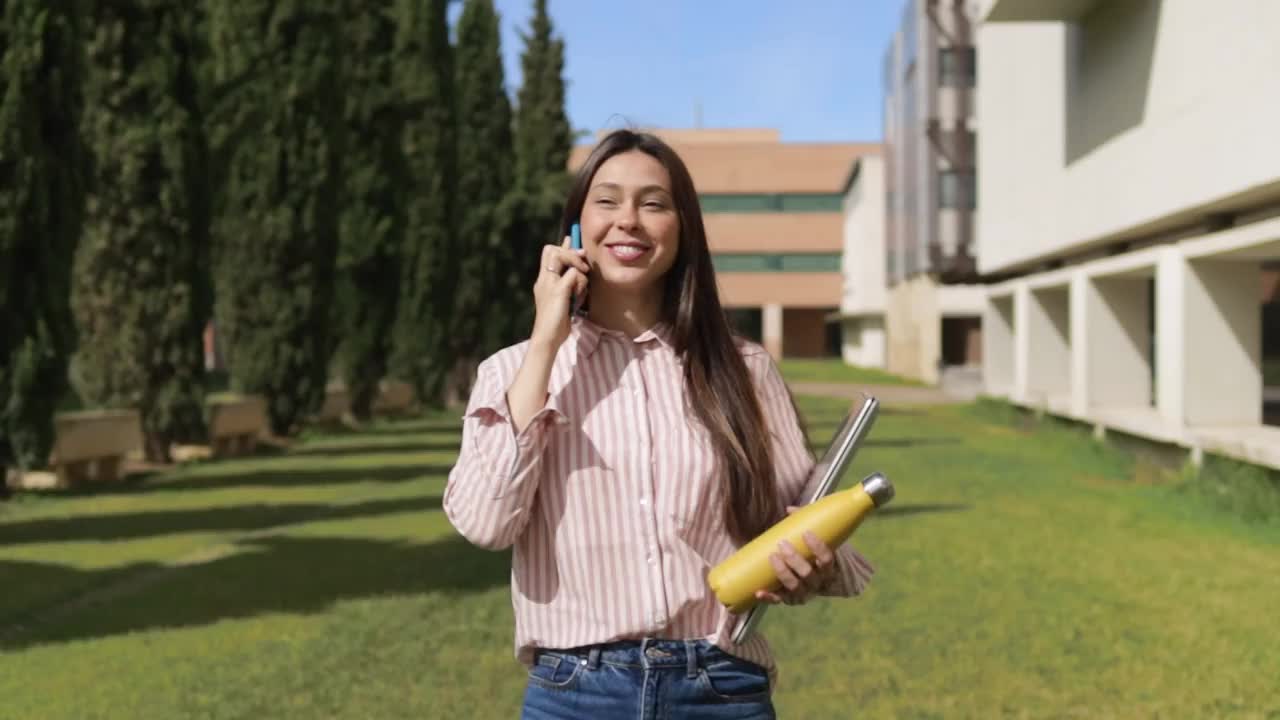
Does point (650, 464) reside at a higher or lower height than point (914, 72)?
lower

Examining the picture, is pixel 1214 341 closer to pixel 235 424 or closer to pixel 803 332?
pixel 235 424

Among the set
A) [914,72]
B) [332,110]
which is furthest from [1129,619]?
[914,72]

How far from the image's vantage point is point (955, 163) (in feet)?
149

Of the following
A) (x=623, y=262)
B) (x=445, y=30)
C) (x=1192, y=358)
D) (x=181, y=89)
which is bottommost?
(x=1192, y=358)

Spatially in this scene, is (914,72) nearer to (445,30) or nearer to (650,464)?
(445,30)

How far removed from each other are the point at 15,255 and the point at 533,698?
40.9 ft

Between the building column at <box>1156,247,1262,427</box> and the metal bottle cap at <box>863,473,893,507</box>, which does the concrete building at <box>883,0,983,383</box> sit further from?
the metal bottle cap at <box>863,473,893,507</box>

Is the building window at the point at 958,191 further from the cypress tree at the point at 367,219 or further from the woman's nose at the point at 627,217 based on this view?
the woman's nose at the point at 627,217

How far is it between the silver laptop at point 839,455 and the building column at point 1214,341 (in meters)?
13.3

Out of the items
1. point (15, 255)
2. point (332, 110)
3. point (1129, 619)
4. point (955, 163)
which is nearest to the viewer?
point (1129, 619)

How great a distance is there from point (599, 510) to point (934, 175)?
146ft

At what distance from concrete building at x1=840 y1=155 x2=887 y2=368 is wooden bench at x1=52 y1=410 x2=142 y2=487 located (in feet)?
177

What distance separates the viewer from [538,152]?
3684 cm

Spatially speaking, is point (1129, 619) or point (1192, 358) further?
point (1192, 358)
